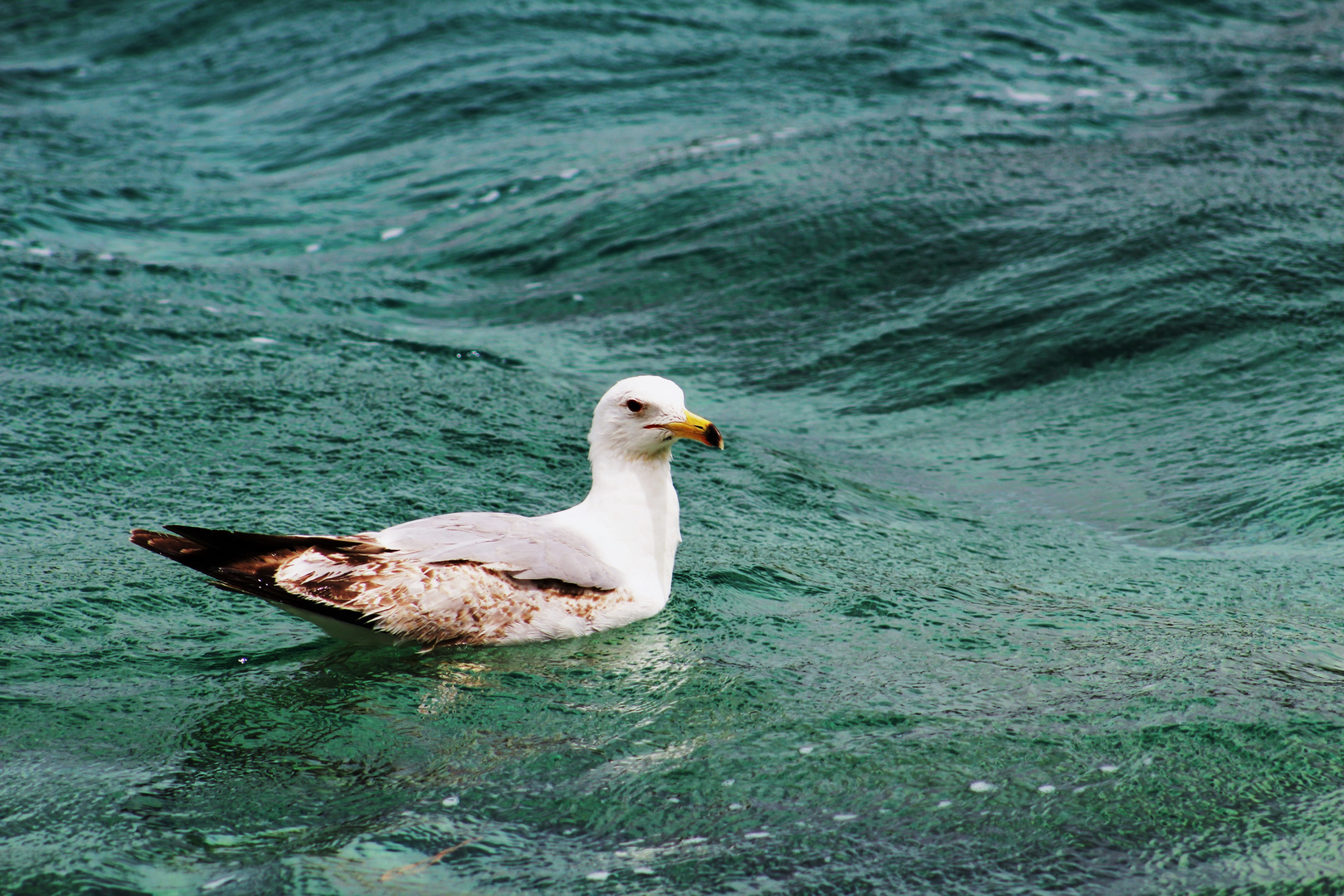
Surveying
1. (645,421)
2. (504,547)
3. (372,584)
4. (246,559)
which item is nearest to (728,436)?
(645,421)

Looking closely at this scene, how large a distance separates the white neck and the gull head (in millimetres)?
42

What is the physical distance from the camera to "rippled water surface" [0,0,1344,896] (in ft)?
12.2

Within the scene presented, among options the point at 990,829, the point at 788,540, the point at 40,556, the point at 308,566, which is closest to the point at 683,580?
the point at 788,540

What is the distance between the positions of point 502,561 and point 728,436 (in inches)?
122

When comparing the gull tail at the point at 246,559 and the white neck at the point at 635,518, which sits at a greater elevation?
the gull tail at the point at 246,559

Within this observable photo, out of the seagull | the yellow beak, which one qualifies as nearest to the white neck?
the seagull

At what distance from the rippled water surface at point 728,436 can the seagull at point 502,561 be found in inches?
5.3

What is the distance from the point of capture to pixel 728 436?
740 cm

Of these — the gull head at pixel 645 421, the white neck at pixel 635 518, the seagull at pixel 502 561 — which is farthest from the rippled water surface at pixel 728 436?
the gull head at pixel 645 421

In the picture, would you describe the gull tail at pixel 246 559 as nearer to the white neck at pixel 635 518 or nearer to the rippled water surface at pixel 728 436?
the rippled water surface at pixel 728 436

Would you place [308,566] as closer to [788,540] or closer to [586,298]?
[788,540]

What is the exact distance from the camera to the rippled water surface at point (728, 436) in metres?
3.71

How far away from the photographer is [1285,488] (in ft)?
21.3

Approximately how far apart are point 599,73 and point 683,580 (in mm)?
10374
